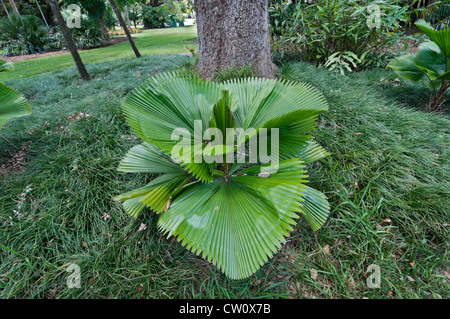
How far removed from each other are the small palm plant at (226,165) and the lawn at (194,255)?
30 centimetres

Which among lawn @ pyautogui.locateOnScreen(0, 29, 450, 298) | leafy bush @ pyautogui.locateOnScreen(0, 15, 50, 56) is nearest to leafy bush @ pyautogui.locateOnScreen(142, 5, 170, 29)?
leafy bush @ pyautogui.locateOnScreen(0, 15, 50, 56)

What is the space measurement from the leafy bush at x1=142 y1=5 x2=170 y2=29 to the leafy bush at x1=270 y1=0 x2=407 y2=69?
29.8m

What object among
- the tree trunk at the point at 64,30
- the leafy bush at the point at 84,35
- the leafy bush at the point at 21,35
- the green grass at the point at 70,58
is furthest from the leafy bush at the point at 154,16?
the tree trunk at the point at 64,30

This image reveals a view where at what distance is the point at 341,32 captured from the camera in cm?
359

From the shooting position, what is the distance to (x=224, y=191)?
3.61 ft

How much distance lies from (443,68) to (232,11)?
2.60 metres

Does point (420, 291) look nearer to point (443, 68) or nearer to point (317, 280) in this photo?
point (317, 280)

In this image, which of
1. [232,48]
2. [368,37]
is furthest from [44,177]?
[368,37]

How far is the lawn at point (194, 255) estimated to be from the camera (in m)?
1.19

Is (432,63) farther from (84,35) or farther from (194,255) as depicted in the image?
(84,35)

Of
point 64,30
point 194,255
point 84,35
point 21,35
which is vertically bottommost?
point 194,255

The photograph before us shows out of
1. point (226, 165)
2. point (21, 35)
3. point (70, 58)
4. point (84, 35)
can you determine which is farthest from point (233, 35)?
point (21, 35)

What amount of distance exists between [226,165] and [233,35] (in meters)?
1.99

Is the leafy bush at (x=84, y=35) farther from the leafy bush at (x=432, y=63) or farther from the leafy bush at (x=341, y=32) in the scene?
the leafy bush at (x=432, y=63)
